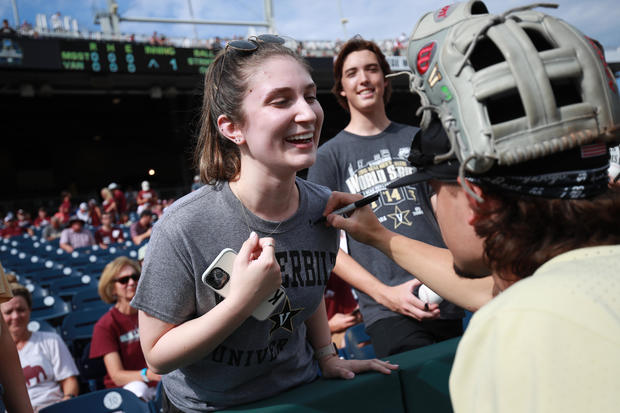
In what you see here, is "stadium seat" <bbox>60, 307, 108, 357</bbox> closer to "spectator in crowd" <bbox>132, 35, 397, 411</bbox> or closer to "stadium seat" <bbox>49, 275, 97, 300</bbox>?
"stadium seat" <bbox>49, 275, 97, 300</bbox>

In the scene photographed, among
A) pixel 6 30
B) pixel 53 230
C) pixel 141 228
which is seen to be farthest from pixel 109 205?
pixel 6 30

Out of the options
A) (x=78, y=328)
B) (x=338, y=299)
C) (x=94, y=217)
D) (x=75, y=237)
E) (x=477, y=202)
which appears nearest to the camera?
(x=477, y=202)

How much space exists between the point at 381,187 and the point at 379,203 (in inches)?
4.8

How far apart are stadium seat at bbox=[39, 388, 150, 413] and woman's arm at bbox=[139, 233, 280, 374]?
0.87m

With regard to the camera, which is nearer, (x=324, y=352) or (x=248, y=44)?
(x=248, y=44)

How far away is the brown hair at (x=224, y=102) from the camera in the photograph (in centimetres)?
138

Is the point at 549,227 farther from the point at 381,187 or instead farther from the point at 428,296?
the point at 381,187

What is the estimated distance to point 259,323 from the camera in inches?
54.0

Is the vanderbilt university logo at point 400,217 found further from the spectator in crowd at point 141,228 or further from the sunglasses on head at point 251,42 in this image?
the spectator in crowd at point 141,228

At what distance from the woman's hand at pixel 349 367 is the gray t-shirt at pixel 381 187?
22.4 inches

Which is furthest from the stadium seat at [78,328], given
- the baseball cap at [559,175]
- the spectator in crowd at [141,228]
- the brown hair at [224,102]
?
the spectator in crowd at [141,228]

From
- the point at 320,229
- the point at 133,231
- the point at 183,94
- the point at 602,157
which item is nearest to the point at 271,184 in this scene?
the point at 320,229

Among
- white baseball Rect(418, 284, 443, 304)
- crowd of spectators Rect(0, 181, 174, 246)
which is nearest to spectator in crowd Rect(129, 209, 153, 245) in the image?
crowd of spectators Rect(0, 181, 174, 246)

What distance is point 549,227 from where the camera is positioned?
807 mm
